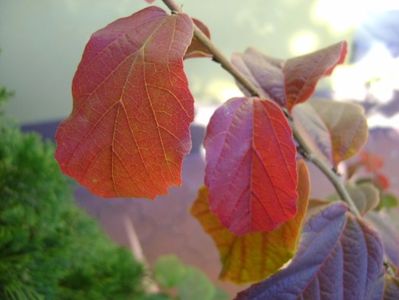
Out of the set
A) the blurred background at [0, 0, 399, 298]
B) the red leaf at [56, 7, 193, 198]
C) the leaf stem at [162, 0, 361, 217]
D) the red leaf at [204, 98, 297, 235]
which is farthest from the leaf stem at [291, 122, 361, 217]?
the blurred background at [0, 0, 399, 298]

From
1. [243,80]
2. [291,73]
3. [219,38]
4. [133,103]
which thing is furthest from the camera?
[219,38]

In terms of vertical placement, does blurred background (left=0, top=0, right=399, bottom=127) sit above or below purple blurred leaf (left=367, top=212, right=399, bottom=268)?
above

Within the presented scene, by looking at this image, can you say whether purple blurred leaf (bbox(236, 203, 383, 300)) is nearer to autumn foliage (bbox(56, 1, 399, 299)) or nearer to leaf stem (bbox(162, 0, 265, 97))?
autumn foliage (bbox(56, 1, 399, 299))

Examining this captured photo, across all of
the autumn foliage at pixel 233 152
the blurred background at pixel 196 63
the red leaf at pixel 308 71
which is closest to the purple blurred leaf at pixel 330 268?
the autumn foliage at pixel 233 152

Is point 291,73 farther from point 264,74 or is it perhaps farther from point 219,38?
point 219,38

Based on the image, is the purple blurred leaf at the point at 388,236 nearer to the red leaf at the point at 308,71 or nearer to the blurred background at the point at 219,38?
the red leaf at the point at 308,71

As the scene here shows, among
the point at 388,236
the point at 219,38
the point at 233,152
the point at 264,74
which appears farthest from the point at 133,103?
the point at 219,38

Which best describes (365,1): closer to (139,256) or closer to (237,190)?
(139,256)
